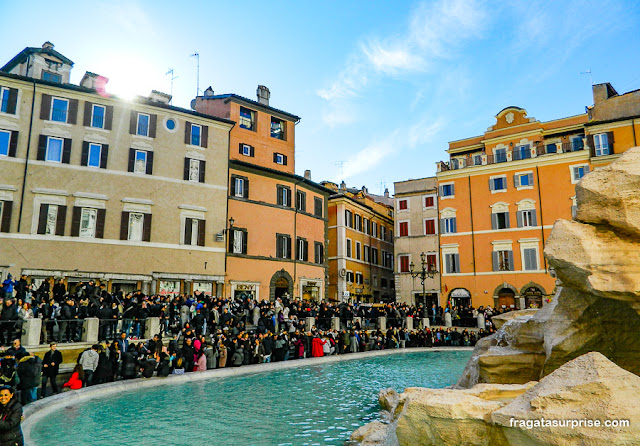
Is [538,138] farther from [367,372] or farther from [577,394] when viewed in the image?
[577,394]

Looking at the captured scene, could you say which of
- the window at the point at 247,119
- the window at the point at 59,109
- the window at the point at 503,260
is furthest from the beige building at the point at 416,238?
Result: the window at the point at 59,109

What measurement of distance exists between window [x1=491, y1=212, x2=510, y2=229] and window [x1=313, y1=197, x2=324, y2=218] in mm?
15848

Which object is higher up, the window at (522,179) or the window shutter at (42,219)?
the window at (522,179)

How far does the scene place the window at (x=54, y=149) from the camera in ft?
88.1

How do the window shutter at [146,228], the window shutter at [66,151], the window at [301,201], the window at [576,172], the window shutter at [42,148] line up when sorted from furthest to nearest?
the window at [576,172]
the window at [301,201]
the window shutter at [146,228]
the window shutter at [66,151]
the window shutter at [42,148]

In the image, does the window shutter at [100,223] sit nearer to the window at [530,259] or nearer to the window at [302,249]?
the window at [302,249]

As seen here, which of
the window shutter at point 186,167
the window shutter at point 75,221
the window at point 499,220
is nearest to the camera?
the window shutter at point 75,221

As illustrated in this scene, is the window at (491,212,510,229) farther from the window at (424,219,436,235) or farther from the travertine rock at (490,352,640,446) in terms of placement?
the travertine rock at (490,352,640,446)

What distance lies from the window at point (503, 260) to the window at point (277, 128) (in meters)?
21.8

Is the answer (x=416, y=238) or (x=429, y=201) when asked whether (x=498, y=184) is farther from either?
(x=416, y=238)

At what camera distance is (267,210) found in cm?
3588

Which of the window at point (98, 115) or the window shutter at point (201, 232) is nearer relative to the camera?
the window at point (98, 115)

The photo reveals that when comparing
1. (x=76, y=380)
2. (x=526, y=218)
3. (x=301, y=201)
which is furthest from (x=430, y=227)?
(x=76, y=380)

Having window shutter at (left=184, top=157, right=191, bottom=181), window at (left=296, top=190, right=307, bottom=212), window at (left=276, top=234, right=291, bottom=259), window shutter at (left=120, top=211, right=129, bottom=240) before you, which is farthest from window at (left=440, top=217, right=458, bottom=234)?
window shutter at (left=120, top=211, right=129, bottom=240)
